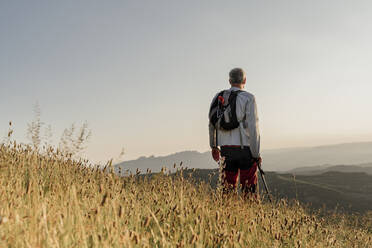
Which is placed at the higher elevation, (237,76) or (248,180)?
(237,76)

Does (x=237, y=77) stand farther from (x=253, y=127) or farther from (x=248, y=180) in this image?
(x=248, y=180)

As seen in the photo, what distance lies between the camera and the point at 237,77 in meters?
4.78

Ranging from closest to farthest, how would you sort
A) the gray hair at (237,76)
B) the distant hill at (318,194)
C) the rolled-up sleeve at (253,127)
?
the rolled-up sleeve at (253,127), the gray hair at (237,76), the distant hill at (318,194)

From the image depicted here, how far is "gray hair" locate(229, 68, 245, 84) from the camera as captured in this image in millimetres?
4781

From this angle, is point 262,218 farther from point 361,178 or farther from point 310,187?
point 361,178

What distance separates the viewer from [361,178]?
1970cm

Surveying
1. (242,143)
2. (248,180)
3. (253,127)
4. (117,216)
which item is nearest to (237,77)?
(253,127)

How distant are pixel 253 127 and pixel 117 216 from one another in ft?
9.82

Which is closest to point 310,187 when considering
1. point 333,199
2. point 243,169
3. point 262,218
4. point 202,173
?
point 333,199

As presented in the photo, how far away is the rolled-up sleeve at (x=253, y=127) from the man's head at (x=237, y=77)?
0.34 meters

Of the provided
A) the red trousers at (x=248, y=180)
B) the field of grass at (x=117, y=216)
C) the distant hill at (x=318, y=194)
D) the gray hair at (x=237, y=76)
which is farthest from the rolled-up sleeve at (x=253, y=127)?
the distant hill at (x=318, y=194)

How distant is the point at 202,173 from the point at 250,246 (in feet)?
41.0

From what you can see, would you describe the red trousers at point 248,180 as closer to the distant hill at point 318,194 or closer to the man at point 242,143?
the man at point 242,143

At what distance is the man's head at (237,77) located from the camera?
478cm
